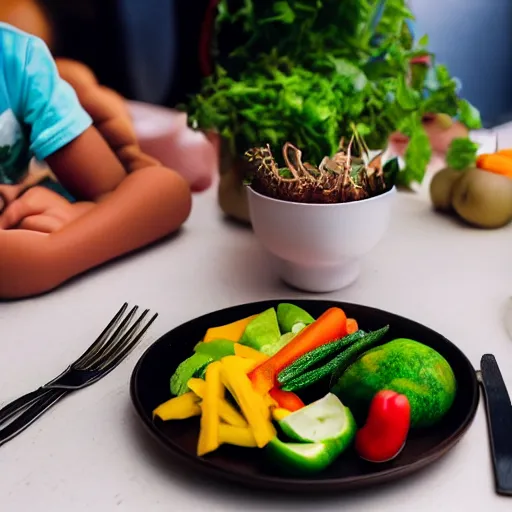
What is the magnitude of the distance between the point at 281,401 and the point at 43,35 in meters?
0.52

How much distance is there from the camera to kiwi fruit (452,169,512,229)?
853 mm

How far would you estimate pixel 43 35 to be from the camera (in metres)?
0.73

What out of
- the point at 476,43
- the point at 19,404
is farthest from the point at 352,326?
the point at 476,43

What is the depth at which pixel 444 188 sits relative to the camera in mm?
918

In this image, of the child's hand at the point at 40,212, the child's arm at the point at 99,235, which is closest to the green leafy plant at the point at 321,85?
the child's arm at the point at 99,235

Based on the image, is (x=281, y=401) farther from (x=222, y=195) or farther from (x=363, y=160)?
(x=222, y=195)

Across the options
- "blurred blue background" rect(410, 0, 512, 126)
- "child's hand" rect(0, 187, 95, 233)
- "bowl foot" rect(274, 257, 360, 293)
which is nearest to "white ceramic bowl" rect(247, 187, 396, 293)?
"bowl foot" rect(274, 257, 360, 293)

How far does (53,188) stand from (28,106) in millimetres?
93

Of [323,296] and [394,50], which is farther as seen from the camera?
[394,50]

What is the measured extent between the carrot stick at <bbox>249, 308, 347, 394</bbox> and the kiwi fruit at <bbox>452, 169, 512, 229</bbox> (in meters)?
0.41

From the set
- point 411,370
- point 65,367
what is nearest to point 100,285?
point 65,367

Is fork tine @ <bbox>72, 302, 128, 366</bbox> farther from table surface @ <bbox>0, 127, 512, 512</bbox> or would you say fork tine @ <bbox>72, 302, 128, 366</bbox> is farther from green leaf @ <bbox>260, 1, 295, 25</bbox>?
green leaf @ <bbox>260, 1, 295, 25</bbox>

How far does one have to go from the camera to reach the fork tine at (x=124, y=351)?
542 millimetres

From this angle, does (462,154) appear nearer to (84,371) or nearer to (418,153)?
(418,153)
